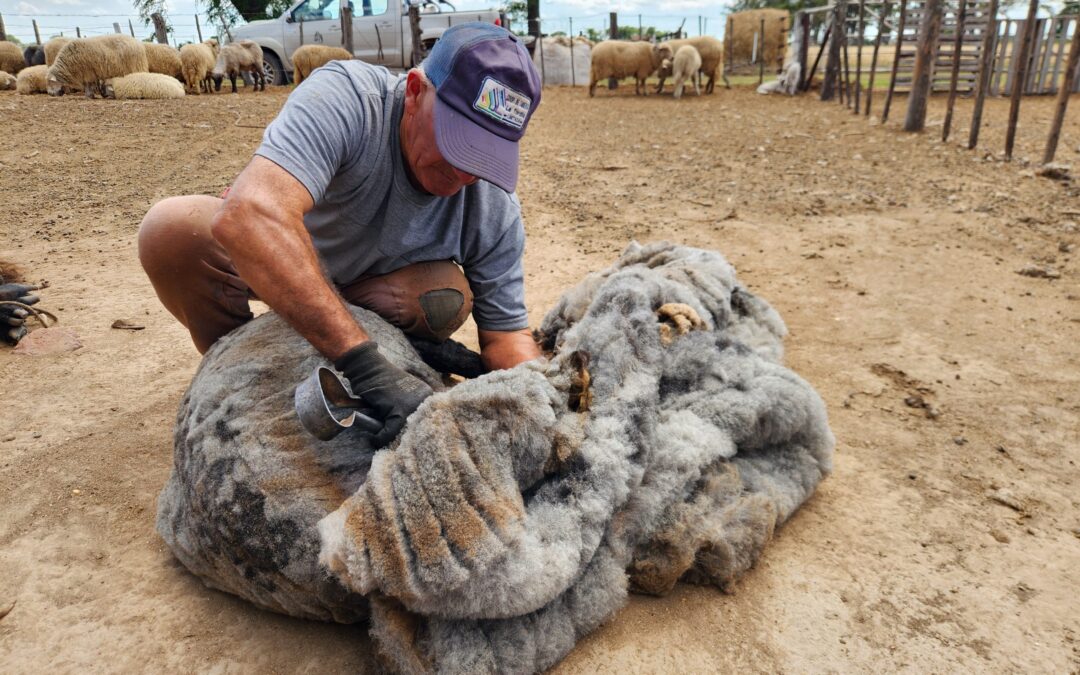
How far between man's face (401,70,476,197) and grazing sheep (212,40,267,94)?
12.2 metres

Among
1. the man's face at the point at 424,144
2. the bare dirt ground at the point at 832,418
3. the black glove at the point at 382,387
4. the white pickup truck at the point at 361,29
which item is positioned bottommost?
the bare dirt ground at the point at 832,418

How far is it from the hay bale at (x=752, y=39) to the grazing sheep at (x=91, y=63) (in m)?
15.2

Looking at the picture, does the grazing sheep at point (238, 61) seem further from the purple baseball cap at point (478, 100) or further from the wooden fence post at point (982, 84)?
the purple baseball cap at point (478, 100)

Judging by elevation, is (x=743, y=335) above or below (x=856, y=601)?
above

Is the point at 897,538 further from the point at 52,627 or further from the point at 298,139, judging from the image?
the point at 52,627

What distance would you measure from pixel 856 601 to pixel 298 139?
1788mm

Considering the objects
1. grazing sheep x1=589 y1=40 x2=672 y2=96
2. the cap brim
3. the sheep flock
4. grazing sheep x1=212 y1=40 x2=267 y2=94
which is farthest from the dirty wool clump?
grazing sheep x1=589 y1=40 x2=672 y2=96

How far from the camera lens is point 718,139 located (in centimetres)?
823

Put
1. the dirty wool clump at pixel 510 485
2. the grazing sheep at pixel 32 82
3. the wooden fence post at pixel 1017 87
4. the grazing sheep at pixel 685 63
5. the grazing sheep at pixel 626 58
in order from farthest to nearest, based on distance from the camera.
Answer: the grazing sheep at pixel 626 58, the grazing sheep at pixel 685 63, the grazing sheep at pixel 32 82, the wooden fence post at pixel 1017 87, the dirty wool clump at pixel 510 485

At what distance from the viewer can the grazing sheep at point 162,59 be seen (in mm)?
12406

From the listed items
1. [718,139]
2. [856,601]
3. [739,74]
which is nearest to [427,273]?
[856,601]

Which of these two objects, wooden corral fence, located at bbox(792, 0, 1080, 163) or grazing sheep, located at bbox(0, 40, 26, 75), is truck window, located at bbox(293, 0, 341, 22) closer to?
grazing sheep, located at bbox(0, 40, 26, 75)

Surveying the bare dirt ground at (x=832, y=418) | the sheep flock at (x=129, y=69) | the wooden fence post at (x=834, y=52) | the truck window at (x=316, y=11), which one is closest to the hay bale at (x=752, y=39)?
the wooden fence post at (x=834, y=52)

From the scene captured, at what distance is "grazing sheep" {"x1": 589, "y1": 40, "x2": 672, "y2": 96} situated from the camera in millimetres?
13695
